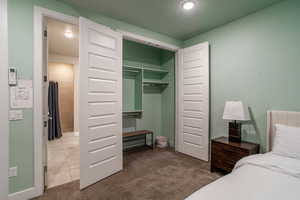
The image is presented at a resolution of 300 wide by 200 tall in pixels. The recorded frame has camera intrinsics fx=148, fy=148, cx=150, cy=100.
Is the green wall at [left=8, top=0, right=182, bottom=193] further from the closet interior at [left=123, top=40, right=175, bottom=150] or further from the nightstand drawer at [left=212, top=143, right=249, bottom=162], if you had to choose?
the nightstand drawer at [left=212, top=143, right=249, bottom=162]

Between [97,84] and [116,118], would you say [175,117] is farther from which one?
[97,84]

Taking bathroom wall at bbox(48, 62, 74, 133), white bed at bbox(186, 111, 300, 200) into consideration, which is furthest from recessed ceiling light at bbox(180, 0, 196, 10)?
bathroom wall at bbox(48, 62, 74, 133)

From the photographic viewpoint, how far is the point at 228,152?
2.34m

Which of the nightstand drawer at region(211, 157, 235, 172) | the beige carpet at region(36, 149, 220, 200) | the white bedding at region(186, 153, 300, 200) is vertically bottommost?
the beige carpet at region(36, 149, 220, 200)

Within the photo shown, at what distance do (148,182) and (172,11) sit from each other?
2.74m

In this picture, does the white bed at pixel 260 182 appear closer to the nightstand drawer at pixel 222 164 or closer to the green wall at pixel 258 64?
the nightstand drawer at pixel 222 164

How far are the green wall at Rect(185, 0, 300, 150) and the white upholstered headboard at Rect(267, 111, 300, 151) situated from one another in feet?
0.38

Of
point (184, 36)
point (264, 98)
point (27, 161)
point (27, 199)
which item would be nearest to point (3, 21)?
point (27, 161)

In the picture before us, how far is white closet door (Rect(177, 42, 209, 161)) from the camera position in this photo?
3.02 m

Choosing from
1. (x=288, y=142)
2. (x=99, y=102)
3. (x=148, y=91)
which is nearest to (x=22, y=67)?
(x=99, y=102)

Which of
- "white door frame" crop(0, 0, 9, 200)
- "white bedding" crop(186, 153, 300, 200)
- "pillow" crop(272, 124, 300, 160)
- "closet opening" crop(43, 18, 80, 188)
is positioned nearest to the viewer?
"white bedding" crop(186, 153, 300, 200)

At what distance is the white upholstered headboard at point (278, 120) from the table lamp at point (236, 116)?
11.3 inches

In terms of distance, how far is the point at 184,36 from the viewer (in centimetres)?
341

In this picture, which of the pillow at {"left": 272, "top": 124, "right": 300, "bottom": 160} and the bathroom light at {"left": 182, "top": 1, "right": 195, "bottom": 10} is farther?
the bathroom light at {"left": 182, "top": 1, "right": 195, "bottom": 10}
